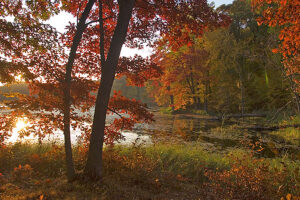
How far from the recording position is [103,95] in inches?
184

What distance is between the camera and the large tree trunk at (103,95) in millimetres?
4633

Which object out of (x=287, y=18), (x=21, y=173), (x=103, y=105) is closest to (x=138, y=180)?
(x=103, y=105)

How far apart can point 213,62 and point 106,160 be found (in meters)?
23.0

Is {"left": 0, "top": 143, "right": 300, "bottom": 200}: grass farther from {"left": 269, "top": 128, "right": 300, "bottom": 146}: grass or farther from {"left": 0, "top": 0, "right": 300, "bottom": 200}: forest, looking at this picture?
{"left": 269, "top": 128, "right": 300, "bottom": 146}: grass

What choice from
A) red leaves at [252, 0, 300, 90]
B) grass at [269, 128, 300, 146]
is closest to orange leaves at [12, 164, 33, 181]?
red leaves at [252, 0, 300, 90]

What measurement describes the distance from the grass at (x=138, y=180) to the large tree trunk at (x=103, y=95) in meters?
0.38

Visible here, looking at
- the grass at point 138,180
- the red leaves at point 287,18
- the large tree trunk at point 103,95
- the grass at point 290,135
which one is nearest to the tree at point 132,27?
the large tree trunk at point 103,95

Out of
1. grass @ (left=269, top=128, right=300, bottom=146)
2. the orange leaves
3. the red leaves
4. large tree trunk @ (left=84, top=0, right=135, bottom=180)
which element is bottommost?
grass @ (left=269, top=128, right=300, bottom=146)

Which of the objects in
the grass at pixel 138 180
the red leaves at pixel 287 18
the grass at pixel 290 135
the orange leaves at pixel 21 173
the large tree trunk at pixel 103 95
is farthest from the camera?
the grass at pixel 290 135

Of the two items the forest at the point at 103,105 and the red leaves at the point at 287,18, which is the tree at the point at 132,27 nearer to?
the forest at the point at 103,105

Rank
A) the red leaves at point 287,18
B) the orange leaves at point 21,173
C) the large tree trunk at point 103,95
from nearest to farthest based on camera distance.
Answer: the large tree trunk at point 103,95, the orange leaves at point 21,173, the red leaves at point 287,18

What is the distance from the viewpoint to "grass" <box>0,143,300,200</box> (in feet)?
12.9

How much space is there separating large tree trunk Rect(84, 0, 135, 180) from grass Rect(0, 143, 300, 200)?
381 millimetres

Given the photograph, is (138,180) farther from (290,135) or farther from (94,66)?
(290,135)
